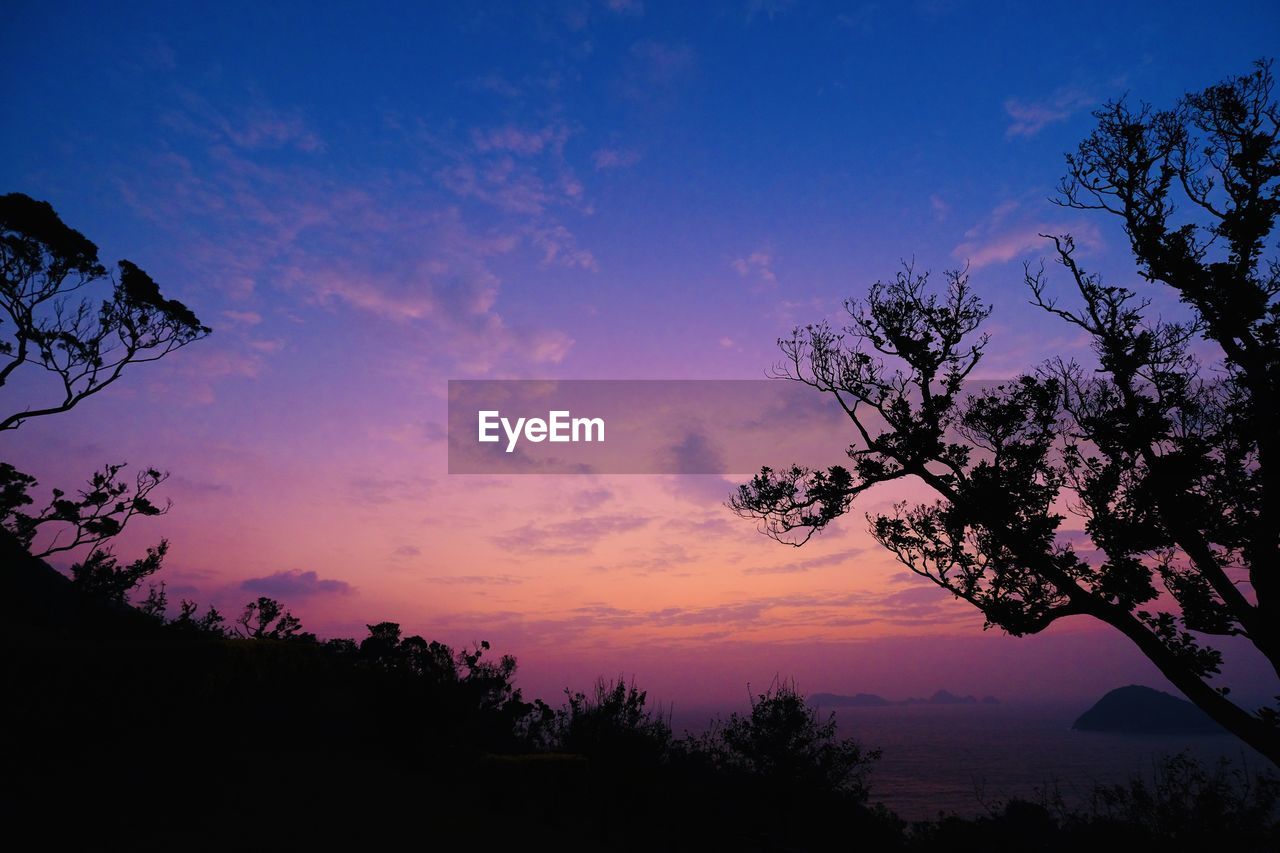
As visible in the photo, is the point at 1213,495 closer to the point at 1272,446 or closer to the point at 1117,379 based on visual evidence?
the point at 1272,446

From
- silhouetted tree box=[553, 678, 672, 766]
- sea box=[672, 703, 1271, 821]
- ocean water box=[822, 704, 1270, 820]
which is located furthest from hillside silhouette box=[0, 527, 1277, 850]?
ocean water box=[822, 704, 1270, 820]

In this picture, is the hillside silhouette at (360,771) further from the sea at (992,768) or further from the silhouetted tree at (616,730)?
the sea at (992,768)

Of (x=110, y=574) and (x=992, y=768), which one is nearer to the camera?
(x=110, y=574)

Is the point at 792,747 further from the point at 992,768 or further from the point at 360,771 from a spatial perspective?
the point at 992,768

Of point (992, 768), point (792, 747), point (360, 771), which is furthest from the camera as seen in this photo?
point (992, 768)

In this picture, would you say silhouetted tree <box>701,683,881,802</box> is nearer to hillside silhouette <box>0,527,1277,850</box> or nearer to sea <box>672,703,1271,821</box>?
hillside silhouette <box>0,527,1277,850</box>

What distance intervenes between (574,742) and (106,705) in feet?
31.1

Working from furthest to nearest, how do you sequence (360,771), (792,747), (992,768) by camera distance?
1. (992,768)
2. (792,747)
3. (360,771)

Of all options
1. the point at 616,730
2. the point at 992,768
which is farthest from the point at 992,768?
the point at 616,730

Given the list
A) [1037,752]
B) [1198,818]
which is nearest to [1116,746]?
[1037,752]

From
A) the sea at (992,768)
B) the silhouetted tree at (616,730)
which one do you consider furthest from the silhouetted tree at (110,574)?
the sea at (992,768)

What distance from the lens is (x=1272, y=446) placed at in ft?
34.6

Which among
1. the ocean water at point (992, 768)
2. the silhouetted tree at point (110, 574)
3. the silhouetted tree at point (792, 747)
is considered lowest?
the ocean water at point (992, 768)

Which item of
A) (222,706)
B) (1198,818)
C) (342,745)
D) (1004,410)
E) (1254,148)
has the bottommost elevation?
(1198,818)
